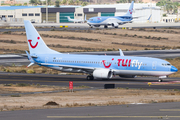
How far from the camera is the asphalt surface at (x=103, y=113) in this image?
24.0m

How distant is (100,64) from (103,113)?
107ft

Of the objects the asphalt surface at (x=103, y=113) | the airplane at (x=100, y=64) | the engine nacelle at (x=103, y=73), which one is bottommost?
the engine nacelle at (x=103, y=73)

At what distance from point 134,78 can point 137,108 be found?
3394 cm

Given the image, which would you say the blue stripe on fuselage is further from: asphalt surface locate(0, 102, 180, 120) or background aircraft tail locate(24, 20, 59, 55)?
asphalt surface locate(0, 102, 180, 120)

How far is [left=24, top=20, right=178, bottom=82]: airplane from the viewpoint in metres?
54.6

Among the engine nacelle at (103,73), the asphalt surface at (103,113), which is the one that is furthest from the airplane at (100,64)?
the asphalt surface at (103,113)

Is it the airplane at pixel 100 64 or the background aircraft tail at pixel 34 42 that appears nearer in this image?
the airplane at pixel 100 64

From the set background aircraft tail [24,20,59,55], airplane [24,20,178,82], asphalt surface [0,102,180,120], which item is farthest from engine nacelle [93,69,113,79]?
asphalt surface [0,102,180,120]

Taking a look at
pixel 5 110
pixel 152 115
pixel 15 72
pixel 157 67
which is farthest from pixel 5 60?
pixel 152 115

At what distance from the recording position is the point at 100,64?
58.5 metres

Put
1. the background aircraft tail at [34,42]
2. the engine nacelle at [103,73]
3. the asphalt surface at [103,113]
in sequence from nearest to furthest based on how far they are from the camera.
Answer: the asphalt surface at [103,113] < the engine nacelle at [103,73] < the background aircraft tail at [34,42]

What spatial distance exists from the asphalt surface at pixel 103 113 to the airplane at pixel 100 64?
83.9 ft

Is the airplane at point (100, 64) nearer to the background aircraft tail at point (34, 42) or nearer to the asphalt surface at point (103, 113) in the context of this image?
the background aircraft tail at point (34, 42)

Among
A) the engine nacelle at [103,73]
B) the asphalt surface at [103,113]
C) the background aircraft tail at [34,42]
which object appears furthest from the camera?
the background aircraft tail at [34,42]
